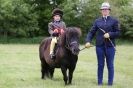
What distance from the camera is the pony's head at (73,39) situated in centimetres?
1062

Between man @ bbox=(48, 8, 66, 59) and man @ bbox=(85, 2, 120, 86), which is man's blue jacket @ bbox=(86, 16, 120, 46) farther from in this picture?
man @ bbox=(48, 8, 66, 59)

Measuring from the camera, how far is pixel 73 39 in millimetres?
10852

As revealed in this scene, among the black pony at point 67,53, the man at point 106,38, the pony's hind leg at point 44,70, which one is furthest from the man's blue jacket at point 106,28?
the pony's hind leg at point 44,70

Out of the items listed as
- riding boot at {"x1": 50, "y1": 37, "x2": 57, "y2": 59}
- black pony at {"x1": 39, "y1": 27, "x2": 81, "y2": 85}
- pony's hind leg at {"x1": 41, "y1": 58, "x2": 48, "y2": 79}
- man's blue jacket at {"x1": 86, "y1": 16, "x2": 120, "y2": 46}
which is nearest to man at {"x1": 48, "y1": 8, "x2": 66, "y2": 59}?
riding boot at {"x1": 50, "y1": 37, "x2": 57, "y2": 59}

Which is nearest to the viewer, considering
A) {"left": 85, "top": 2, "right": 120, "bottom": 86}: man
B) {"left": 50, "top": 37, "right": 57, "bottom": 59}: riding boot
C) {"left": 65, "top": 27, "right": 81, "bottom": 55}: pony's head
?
{"left": 65, "top": 27, "right": 81, "bottom": 55}: pony's head

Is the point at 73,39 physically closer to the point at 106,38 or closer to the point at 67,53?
the point at 67,53

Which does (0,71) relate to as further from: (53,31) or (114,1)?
(114,1)

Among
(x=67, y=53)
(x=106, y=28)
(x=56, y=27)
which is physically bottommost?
(x=67, y=53)

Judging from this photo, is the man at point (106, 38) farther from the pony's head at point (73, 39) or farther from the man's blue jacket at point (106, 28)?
the pony's head at point (73, 39)

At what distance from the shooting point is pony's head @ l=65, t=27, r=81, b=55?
1062cm

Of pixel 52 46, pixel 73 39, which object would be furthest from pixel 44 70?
pixel 73 39

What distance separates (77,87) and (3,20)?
3430cm

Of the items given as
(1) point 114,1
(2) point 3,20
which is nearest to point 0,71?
(2) point 3,20

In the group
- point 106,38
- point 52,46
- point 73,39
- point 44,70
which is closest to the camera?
point 73,39
